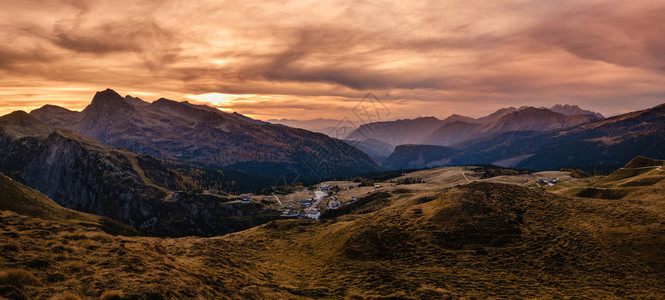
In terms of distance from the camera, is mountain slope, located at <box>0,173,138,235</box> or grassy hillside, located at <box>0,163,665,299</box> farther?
mountain slope, located at <box>0,173,138,235</box>

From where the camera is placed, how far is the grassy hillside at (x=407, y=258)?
28891 mm

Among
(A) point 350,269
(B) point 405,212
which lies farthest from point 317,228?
(A) point 350,269

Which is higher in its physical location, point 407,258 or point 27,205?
point 27,205

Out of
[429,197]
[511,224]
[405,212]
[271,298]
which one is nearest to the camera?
[271,298]

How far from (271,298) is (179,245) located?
112 feet

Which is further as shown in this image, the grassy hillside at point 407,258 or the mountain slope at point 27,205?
the mountain slope at point 27,205

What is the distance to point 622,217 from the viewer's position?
6122cm

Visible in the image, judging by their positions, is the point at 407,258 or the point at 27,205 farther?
the point at 27,205

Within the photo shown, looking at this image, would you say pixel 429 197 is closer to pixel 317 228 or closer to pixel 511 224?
pixel 317 228

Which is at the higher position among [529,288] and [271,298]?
[271,298]

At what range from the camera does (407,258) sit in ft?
181

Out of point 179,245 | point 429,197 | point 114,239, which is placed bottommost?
point 429,197

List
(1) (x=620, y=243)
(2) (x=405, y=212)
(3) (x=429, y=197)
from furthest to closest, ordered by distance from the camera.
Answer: (3) (x=429, y=197) → (2) (x=405, y=212) → (1) (x=620, y=243)

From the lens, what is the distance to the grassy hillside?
2889cm
